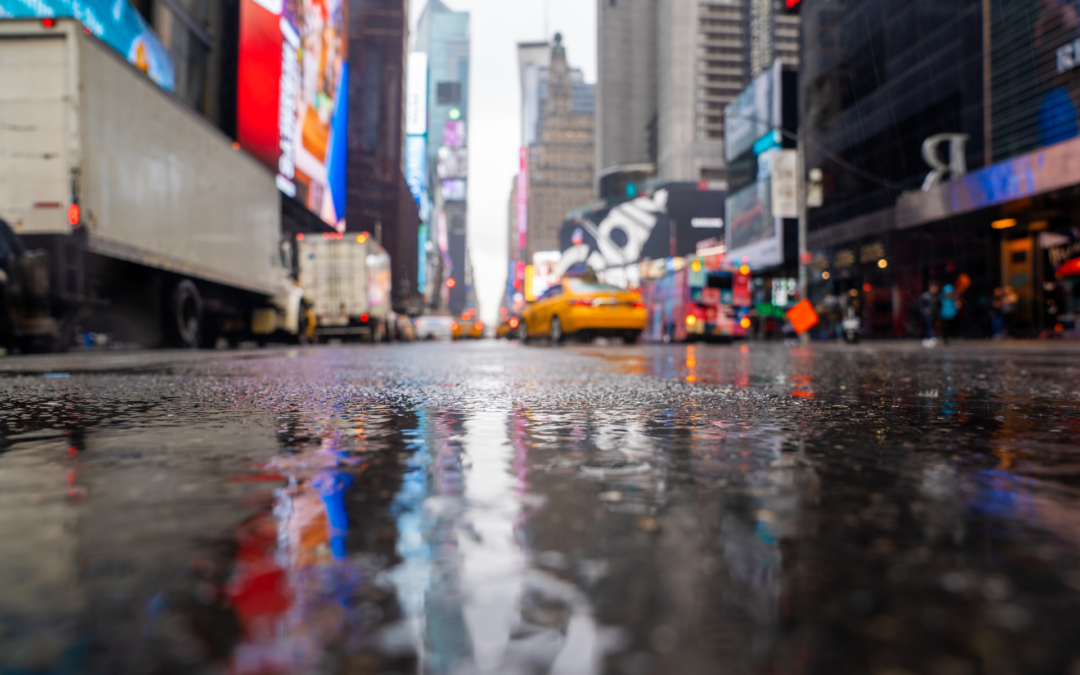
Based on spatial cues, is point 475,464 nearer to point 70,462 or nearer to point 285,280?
point 70,462

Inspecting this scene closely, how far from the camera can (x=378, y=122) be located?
86.5m

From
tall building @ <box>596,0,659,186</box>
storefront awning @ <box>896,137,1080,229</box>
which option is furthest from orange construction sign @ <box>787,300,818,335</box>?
tall building @ <box>596,0,659,186</box>

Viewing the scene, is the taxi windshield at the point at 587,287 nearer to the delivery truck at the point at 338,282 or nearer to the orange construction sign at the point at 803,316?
the orange construction sign at the point at 803,316

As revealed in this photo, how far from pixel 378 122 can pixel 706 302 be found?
69.9 meters

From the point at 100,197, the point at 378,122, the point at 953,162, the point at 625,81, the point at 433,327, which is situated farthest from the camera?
the point at 625,81

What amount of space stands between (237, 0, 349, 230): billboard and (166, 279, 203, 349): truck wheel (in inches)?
704

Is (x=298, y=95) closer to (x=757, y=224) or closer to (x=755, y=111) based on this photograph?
(x=757, y=224)

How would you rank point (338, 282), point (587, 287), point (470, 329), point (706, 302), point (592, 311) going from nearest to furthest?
1. point (592, 311)
2. point (587, 287)
3. point (706, 302)
4. point (338, 282)
5. point (470, 329)

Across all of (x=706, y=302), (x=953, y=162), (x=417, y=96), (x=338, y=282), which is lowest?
(x=706, y=302)

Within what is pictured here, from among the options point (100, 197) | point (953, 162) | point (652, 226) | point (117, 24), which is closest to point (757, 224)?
point (953, 162)

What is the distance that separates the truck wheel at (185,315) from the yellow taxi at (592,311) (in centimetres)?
792

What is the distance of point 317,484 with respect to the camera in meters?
1.67

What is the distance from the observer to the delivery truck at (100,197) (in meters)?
10.8

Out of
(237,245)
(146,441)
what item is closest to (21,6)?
(237,245)
